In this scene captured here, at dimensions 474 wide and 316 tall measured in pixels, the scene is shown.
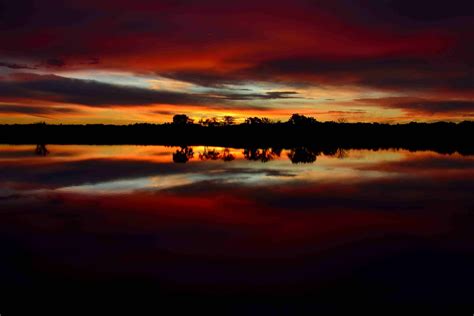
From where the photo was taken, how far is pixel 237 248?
1095 centimetres

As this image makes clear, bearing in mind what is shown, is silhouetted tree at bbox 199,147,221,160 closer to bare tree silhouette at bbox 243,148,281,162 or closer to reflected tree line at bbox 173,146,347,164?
reflected tree line at bbox 173,146,347,164

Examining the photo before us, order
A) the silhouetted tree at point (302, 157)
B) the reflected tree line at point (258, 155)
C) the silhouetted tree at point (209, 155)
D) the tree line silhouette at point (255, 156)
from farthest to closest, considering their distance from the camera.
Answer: the silhouetted tree at point (209, 155) < the reflected tree line at point (258, 155) < the tree line silhouette at point (255, 156) < the silhouetted tree at point (302, 157)

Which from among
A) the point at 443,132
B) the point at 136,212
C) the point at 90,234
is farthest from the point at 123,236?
→ the point at 443,132

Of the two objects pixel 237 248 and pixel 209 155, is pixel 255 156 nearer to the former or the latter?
pixel 209 155

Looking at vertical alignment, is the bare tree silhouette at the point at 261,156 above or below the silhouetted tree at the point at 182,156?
above

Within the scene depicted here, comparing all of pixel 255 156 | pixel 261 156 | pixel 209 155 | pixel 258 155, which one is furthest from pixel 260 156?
pixel 209 155

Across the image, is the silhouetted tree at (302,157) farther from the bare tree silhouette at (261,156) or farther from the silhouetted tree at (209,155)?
the silhouetted tree at (209,155)

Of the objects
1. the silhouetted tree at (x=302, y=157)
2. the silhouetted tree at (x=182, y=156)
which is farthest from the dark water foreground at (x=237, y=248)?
the silhouetted tree at (x=182, y=156)

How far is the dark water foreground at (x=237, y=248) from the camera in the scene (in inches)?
310

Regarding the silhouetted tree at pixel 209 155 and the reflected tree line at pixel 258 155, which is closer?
the reflected tree line at pixel 258 155

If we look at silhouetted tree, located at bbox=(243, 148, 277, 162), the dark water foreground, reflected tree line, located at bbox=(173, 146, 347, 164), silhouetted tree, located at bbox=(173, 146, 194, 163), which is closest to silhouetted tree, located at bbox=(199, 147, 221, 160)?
reflected tree line, located at bbox=(173, 146, 347, 164)

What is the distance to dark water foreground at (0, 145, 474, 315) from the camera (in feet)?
25.8

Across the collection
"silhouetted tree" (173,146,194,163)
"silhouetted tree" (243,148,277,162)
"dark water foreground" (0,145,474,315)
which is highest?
"silhouetted tree" (243,148,277,162)

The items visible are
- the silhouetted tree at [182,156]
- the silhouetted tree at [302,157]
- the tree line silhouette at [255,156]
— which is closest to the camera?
the silhouetted tree at [302,157]
